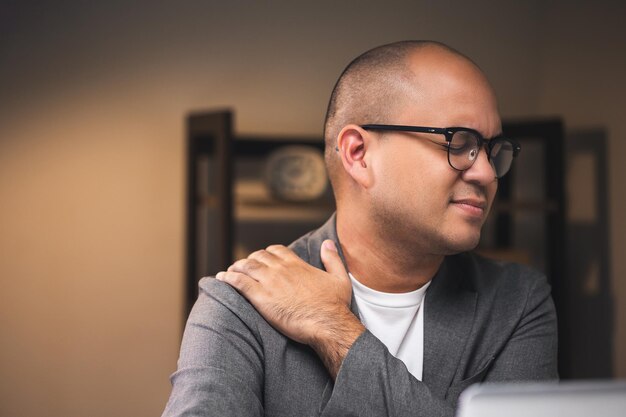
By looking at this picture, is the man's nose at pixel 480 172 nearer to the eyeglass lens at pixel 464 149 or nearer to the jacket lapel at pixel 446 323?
the eyeglass lens at pixel 464 149

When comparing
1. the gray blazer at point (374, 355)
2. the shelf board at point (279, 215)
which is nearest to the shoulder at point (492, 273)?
the gray blazer at point (374, 355)

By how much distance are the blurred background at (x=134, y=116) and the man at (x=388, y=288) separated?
171 cm

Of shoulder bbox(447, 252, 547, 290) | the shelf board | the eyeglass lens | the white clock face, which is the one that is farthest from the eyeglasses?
the shelf board

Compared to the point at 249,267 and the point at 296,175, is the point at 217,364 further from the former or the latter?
the point at 296,175

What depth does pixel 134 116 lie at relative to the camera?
115 inches

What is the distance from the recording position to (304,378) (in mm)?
1039

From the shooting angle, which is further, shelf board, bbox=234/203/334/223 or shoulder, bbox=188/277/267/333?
shelf board, bbox=234/203/334/223

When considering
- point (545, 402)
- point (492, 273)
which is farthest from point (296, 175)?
point (545, 402)

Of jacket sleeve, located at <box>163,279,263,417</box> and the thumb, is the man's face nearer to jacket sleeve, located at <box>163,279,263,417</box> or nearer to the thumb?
the thumb

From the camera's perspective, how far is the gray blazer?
954 millimetres

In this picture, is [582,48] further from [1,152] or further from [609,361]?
[1,152]

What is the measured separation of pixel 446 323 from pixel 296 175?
64.2 inches

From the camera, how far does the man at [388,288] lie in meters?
0.97

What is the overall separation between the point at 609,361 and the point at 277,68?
1.78 metres
